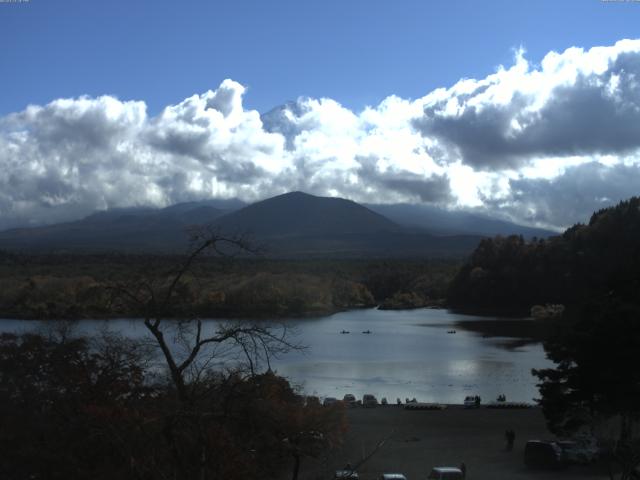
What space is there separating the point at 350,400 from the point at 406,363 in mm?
10413

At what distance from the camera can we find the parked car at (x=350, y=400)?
20016 mm

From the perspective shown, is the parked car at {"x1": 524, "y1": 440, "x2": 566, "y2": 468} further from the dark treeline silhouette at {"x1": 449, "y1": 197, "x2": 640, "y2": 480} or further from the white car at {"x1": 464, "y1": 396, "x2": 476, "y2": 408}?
the white car at {"x1": 464, "y1": 396, "x2": 476, "y2": 408}

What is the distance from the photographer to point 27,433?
7379 millimetres

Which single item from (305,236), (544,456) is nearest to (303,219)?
(305,236)

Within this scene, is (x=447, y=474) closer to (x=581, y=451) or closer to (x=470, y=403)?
(x=581, y=451)

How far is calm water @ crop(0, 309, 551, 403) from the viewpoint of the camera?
23.8 m

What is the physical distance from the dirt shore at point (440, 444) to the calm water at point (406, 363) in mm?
3794

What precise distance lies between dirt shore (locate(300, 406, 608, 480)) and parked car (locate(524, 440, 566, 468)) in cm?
17

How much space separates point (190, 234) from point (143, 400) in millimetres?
4050

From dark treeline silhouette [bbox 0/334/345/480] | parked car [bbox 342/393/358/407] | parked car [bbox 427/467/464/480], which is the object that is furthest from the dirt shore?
dark treeline silhouette [bbox 0/334/345/480]

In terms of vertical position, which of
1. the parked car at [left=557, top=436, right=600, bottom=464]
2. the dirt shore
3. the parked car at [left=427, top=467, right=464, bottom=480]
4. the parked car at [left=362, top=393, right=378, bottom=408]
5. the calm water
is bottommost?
the calm water

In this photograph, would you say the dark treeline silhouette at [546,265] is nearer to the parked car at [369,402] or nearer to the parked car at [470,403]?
the parked car at [470,403]

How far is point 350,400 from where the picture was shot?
68.7 ft

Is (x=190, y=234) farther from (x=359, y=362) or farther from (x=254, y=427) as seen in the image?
(x=359, y=362)
